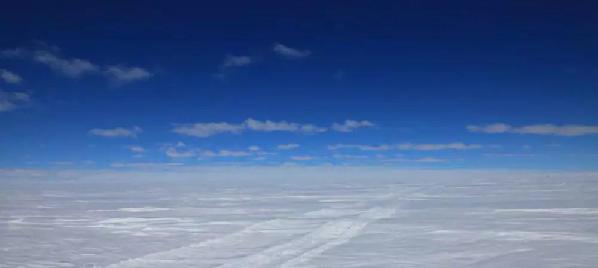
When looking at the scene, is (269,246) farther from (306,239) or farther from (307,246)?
(306,239)

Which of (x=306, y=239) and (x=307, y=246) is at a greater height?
(x=306, y=239)

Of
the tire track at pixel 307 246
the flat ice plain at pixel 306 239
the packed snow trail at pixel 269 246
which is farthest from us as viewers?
the flat ice plain at pixel 306 239

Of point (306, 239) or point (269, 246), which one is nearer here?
point (269, 246)

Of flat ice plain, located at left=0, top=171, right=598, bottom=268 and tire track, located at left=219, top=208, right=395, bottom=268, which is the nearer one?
tire track, located at left=219, top=208, right=395, bottom=268

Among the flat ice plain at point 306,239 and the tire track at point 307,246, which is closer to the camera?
the tire track at point 307,246

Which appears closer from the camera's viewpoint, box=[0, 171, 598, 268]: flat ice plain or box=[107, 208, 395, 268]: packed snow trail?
box=[107, 208, 395, 268]: packed snow trail

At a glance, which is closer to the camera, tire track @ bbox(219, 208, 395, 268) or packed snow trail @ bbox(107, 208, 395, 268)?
tire track @ bbox(219, 208, 395, 268)

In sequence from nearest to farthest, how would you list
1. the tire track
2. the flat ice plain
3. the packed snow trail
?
1. the tire track
2. the packed snow trail
3. the flat ice plain

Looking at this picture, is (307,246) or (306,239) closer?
(307,246)

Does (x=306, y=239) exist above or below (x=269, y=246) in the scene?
above

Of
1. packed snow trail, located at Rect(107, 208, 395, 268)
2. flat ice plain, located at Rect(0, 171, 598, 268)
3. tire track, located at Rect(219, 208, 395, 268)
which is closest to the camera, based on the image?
tire track, located at Rect(219, 208, 395, 268)

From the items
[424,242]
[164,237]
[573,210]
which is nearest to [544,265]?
[424,242]

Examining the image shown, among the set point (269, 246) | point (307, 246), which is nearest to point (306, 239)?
point (307, 246)
